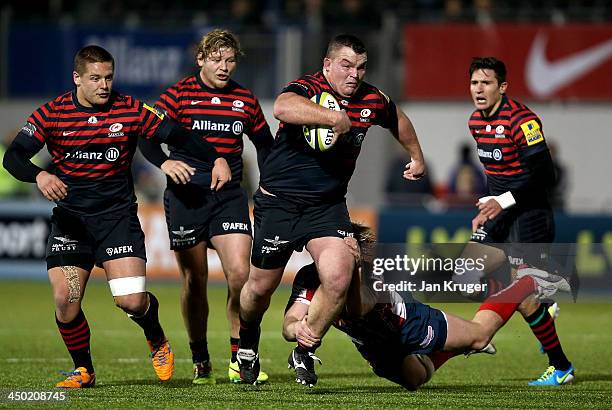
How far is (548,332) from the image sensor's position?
9.09 metres

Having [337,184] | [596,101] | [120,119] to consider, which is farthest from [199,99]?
[596,101]

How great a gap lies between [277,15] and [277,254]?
508 inches

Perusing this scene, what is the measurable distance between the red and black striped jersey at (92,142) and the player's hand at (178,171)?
0.27m

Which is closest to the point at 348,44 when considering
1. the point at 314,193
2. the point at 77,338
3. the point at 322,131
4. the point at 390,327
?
the point at 322,131

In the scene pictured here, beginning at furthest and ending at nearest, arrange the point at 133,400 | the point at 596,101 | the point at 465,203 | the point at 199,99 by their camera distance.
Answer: the point at 596,101 < the point at 465,203 < the point at 199,99 < the point at 133,400

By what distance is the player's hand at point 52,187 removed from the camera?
7820mm

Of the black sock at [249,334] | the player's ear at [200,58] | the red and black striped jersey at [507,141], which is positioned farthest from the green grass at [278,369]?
the player's ear at [200,58]

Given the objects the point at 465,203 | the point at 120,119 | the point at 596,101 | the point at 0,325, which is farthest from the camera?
the point at 596,101

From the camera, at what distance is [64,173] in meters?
8.38

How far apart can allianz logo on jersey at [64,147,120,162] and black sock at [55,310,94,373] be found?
1.08 metres

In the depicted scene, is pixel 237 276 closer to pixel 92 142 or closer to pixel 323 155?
pixel 323 155

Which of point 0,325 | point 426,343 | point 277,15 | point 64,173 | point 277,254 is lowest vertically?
point 0,325

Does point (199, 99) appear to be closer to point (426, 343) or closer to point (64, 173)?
point (64, 173)

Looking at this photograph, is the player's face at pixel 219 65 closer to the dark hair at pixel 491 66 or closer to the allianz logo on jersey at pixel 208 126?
the allianz logo on jersey at pixel 208 126
